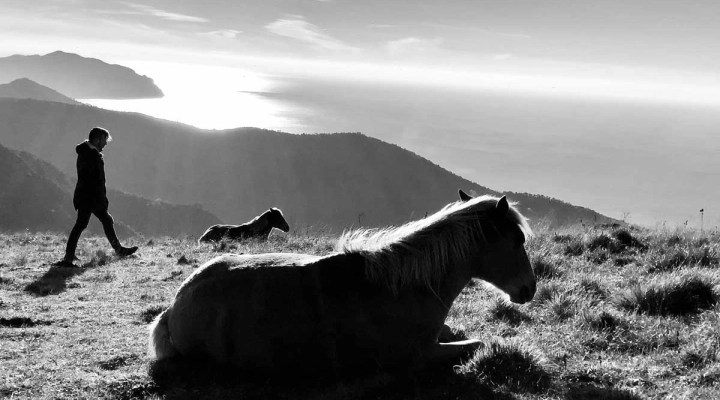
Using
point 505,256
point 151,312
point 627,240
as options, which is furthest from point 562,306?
point 151,312

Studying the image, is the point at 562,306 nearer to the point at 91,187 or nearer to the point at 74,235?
the point at 74,235

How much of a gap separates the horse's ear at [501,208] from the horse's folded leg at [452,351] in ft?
4.05

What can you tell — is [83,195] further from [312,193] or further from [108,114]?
[108,114]

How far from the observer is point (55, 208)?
54.9 metres

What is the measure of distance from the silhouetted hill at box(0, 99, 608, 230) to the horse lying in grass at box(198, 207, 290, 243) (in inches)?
2016

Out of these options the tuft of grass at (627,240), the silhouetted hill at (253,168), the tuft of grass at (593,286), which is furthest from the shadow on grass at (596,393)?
the silhouetted hill at (253,168)

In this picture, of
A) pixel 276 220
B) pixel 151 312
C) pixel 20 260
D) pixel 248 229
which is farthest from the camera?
pixel 276 220

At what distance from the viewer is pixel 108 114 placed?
10119 centimetres

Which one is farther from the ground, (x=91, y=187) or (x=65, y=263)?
(x=91, y=187)

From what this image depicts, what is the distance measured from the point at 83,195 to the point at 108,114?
103 m

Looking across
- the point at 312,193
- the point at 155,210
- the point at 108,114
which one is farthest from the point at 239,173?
the point at 108,114

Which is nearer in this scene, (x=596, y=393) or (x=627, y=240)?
(x=596, y=393)

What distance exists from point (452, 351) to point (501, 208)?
140 centimetres

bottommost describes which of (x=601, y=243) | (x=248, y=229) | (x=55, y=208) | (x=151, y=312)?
(x=55, y=208)
